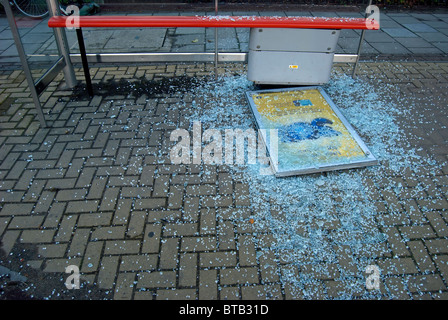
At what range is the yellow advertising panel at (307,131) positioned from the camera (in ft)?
11.9

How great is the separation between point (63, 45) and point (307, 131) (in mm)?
3408

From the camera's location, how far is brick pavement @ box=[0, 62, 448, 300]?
263 cm

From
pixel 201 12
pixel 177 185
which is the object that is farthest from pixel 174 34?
pixel 177 185

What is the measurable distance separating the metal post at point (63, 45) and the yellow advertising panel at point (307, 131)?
2521 millimetres

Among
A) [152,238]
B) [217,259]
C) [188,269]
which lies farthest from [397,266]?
[152,238]

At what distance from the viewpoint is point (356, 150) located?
12.4 ft

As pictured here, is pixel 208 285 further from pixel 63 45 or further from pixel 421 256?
pixel 63 45

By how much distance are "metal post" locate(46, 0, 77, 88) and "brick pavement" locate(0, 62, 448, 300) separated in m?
0.71

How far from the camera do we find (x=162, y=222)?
10.1 feet

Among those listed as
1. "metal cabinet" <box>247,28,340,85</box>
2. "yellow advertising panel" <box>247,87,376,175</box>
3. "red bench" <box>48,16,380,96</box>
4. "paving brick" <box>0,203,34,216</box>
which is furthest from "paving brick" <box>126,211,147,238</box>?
"metal cabinet" <box>247,28,340,85</box>

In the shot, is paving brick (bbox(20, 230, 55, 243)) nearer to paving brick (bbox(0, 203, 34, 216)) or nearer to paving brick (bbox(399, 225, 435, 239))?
paving brick (bbox(0, 203, 34, 216))

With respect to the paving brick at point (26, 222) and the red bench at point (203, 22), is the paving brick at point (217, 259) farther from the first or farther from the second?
the red bench at point (203, 22)
